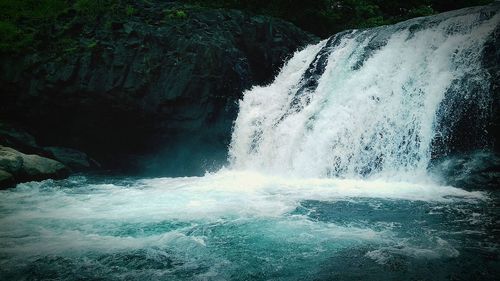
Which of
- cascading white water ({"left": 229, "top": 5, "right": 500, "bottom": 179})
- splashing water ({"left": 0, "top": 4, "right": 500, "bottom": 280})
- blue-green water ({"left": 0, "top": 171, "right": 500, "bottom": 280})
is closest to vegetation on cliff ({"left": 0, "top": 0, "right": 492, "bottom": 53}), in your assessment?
splashing water ({"left": 0, "top": 4, "right": 500, "bottom": 280})

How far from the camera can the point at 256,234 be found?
6.00 metres

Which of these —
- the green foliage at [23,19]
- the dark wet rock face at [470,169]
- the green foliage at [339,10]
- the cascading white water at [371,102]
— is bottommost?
the dark wet rock face at [470,169]

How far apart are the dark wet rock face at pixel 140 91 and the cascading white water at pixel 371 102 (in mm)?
1356

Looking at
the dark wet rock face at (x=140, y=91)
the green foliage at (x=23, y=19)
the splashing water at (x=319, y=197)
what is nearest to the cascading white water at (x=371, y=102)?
the splashing water at (x=319, y=197)

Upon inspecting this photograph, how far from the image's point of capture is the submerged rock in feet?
32.9

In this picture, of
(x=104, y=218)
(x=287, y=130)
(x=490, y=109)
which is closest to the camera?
(x=104, y=218)

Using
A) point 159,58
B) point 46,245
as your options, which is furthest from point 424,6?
point 46,245

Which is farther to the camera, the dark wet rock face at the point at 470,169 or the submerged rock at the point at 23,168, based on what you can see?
the submerged rock at the point at 23,168

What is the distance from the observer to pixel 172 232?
615 cm

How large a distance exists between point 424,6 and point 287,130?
15.2 m

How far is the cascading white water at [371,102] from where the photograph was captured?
1040 cm

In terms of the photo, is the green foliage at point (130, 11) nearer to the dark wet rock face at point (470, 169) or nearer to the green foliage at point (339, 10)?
the green foliage at point (339, 10)

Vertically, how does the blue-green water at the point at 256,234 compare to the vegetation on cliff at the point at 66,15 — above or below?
below

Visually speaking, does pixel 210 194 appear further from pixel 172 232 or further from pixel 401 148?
pixel 401 148
